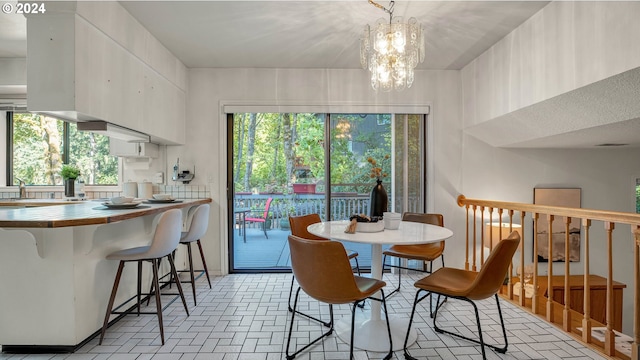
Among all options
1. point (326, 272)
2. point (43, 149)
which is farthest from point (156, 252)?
point (43, 149)

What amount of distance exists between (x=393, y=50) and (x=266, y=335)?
2.19 m

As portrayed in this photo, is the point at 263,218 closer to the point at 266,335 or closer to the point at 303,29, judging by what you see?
the point at 266,335

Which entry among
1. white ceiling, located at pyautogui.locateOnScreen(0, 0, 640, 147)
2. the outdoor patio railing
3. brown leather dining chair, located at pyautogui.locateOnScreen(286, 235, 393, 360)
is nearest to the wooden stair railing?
white ceiling, located at pyautogui.locateOnScreen(0, 0, 640, 147)

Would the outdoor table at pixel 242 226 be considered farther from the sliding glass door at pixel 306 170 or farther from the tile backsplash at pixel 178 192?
the tile backsplash at pixel 178 192

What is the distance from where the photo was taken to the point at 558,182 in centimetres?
373

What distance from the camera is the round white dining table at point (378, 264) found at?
185cm

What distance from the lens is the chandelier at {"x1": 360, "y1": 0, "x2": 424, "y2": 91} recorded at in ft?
6.74

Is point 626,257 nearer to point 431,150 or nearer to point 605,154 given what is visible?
point 605,154

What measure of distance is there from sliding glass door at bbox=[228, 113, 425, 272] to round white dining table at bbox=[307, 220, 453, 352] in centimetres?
148

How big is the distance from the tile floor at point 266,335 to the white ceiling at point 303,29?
175 cm

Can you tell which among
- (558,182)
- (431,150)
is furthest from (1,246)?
(558,182)

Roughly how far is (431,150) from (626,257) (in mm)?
2920

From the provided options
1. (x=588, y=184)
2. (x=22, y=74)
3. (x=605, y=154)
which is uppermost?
(x=22, y=74)

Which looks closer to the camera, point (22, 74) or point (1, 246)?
point (1, 246)
